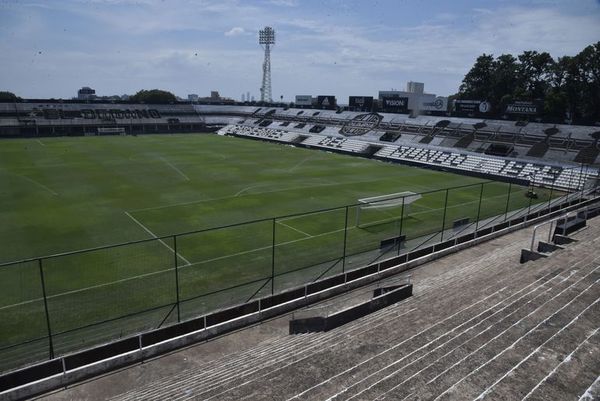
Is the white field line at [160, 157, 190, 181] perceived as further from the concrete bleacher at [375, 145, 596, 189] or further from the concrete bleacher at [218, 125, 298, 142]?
the concrete bleacher at [218, 125, 298, 142]

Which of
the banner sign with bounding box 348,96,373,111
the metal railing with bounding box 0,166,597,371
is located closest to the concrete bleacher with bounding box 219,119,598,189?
the banner sign with bounding box 348,96,373,111

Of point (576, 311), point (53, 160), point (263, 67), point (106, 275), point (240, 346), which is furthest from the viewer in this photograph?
point (263, 67)

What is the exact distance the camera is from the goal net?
24.5 metres

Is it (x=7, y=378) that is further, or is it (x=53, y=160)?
(x=53, y=160)

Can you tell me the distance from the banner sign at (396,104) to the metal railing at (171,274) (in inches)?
1954

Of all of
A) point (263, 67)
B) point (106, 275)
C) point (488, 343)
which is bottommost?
point (106, 275)

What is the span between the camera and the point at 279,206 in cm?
2970

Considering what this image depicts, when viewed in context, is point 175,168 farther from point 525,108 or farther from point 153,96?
point 153,96

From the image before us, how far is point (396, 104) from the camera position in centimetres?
7388

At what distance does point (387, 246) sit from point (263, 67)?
132501 millimetres

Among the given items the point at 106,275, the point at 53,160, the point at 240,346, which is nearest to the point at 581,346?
the point at 240,346

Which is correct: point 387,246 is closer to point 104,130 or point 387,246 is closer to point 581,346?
point 581,346

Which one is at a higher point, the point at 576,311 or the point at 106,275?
the point at 576,311

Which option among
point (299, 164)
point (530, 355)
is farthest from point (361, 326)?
point (299, 164)
